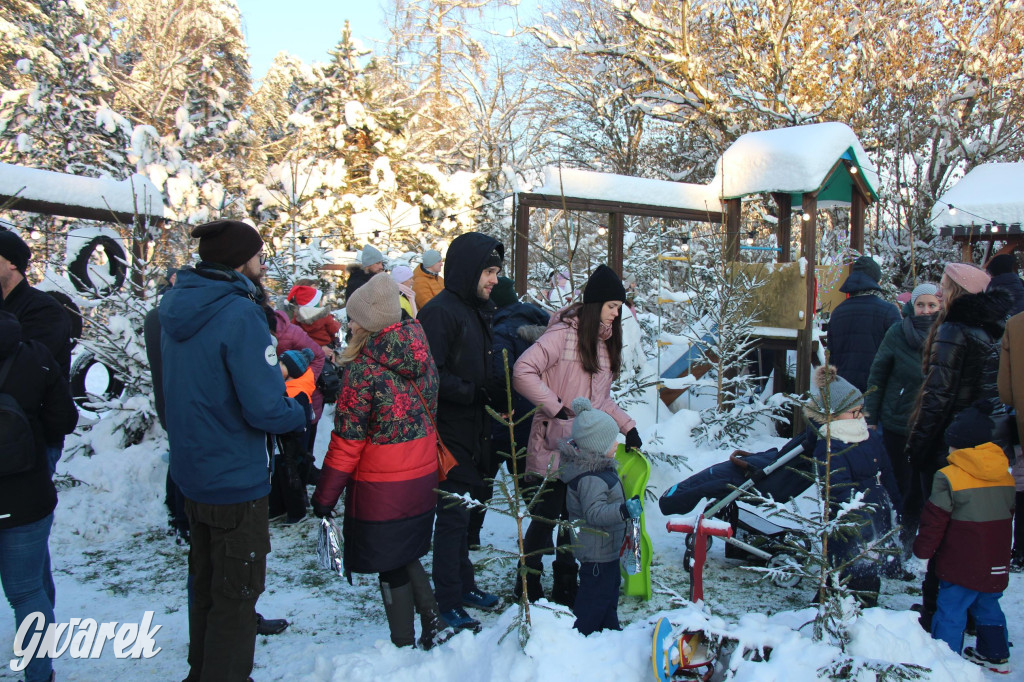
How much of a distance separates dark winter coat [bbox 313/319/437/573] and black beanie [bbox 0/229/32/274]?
4.73ft

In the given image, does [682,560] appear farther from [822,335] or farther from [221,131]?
[221,131]

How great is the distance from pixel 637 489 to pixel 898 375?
2.28 metres

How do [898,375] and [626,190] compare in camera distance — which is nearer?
[898,375]

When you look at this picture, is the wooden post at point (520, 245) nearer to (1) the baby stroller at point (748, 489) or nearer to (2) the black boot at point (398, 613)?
(1) the baby stroller at point (748, 489)

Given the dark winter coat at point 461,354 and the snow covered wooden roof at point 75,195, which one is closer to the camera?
the dark winter coat at point 461,354

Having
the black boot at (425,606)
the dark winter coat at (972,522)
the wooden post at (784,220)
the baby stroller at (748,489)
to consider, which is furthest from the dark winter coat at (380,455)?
the wooden post at (784,220)

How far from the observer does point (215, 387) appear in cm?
250

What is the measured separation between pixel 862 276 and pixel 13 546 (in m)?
5.88

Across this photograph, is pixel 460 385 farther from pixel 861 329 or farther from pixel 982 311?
pixel 861 329

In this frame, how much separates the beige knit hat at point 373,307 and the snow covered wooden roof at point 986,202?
1087 centimetres

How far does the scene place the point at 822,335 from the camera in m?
9.10

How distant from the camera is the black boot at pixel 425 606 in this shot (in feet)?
10.4

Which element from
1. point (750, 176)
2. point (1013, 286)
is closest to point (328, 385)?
point (1013, 286)

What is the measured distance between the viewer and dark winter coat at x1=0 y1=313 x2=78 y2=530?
2598mm
